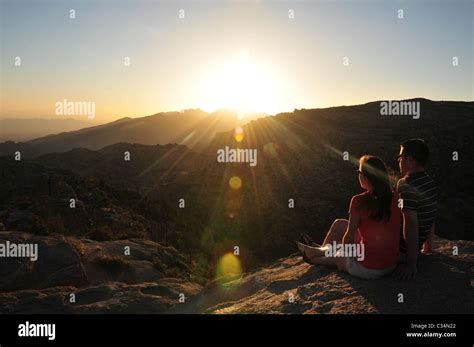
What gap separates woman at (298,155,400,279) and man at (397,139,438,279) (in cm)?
16

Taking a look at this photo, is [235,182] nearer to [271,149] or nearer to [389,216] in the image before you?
[271,149]

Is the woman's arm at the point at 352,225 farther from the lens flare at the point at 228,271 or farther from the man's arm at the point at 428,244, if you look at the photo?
the lens flare at the point at 228,271

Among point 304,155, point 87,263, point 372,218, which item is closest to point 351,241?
point 372,218

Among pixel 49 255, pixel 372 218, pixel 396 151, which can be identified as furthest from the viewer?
pixel 396 151

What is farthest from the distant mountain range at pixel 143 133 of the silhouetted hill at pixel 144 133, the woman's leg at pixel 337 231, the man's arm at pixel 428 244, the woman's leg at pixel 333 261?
the man's arm at pixel 428 244

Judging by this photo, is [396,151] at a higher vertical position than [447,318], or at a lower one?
higher

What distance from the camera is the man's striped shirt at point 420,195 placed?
5.69 metres

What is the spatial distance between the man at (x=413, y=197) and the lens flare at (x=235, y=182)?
61.9ft

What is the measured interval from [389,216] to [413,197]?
0.50m

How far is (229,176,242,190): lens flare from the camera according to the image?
2487cm

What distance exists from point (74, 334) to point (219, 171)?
74.6ft

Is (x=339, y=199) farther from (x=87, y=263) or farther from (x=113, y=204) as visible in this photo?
(x=87, y=263)

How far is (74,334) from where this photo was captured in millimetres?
5285

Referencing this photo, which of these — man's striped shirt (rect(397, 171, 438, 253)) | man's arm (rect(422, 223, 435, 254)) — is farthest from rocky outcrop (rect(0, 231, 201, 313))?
man's striped shirt (rect(397, 171, 438, 253))
